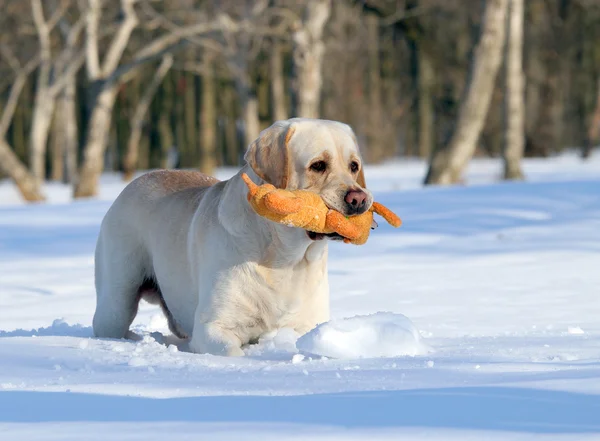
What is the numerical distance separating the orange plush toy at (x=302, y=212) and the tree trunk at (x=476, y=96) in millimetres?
12200

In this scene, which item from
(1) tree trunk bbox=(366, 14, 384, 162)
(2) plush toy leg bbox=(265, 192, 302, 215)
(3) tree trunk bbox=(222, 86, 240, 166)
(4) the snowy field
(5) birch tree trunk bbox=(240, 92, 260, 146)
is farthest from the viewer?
(3) tree trunk bbox=(222, 86, 240, 166)

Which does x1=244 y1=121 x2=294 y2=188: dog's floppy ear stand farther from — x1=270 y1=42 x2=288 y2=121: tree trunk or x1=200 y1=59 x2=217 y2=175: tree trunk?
x1=200 y1=59 x2=217 y2=175: tree trunk

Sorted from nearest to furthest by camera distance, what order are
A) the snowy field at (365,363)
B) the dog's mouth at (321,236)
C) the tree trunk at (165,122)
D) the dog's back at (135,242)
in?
the snowy field at (365,363), the dog's mouth at (321,236), the dog's back at (135,242), the tree trunk at (165,122)

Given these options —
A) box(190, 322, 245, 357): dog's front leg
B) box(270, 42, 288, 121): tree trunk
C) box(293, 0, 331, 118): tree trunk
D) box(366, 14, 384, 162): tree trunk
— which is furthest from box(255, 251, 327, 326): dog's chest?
box(366, 14, 384, 162): tree trunk

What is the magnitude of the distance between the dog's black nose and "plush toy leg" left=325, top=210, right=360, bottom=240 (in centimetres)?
5

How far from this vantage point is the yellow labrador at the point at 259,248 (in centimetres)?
466

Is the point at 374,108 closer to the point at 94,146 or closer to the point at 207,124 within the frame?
the point at 207,124

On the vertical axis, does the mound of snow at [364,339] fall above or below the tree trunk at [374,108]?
above

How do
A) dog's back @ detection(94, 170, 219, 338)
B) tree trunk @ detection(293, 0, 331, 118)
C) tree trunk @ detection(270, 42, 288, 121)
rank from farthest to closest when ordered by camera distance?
tree trunk @ detection(270, 42, 288, 121) < tree trunk @ detection(293, 0, 331, 118) < dog's back @ detection(94, 170, 219, 338)

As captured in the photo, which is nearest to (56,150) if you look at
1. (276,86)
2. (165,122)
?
(165,122)

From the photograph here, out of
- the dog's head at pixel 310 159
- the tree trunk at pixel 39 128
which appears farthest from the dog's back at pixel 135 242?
the tree trunk at pixel 39 128

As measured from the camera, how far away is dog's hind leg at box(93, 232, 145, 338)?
5613mm

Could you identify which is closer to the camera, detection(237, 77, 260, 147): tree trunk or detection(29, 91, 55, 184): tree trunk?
detection(237, 77, 260, 147): tree trunk

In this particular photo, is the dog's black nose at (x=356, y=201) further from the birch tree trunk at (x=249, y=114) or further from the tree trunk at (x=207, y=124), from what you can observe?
the tree trunk at (x=207, y=124)
